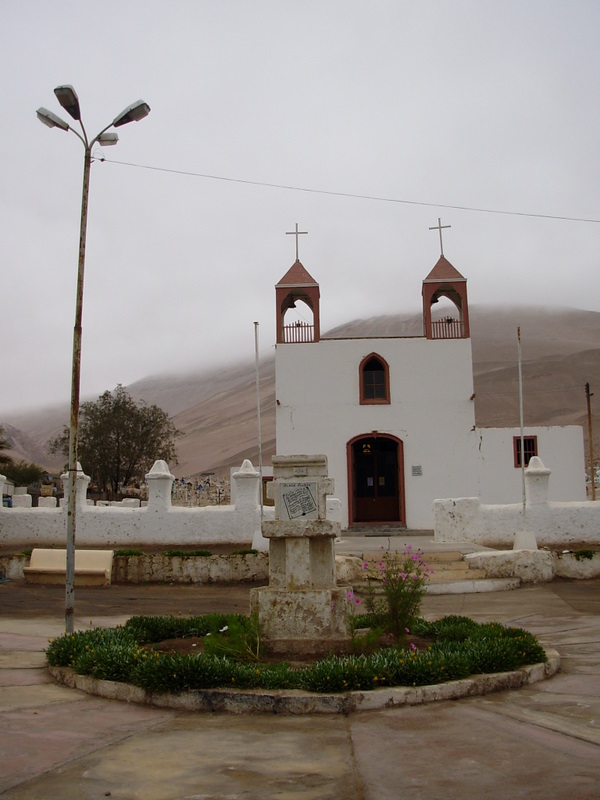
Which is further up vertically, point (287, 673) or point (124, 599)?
point (287, 673)

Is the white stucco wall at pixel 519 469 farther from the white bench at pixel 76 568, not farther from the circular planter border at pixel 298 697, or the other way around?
the circular planter border at pixel 298 697

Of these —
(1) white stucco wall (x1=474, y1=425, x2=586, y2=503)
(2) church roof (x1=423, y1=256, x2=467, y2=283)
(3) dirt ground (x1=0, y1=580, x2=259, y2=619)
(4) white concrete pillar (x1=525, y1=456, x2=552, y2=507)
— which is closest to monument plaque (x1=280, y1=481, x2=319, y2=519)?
→ (3) dirt ground (x1=0, y1=580, x2=259, y2=619)

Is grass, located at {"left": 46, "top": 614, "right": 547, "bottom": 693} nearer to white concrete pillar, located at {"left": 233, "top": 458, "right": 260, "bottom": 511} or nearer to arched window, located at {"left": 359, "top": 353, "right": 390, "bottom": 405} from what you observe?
white concrete pillar, located at {"left": 233, "top": 458, "right": 260, "bottom": 511}

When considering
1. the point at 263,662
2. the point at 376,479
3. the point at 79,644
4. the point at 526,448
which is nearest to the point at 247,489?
the point at 376,479

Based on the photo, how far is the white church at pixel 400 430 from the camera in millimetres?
23203

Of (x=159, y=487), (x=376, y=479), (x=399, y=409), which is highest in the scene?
(x=399, y=409)

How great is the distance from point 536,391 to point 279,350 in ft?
287

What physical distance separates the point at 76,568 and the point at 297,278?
12.9 metres

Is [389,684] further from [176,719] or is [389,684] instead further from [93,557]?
[93,557]

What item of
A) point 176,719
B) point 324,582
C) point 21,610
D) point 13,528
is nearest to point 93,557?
point 21,610

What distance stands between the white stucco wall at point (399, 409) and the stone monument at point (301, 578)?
14.9 metres

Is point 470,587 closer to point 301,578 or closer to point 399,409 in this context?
point 301,578

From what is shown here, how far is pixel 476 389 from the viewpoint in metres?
105

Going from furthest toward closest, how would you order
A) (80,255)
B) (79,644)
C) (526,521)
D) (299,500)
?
(526,521)
(80,255)
(299,500)
(79,644)
